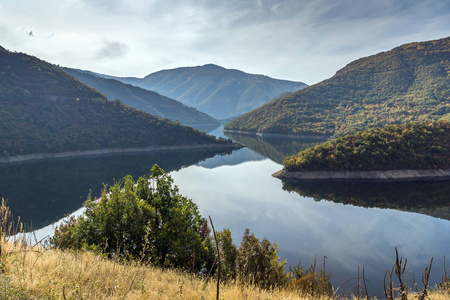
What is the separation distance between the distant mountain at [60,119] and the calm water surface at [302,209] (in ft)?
80.4

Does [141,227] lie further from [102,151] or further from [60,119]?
[60,119]

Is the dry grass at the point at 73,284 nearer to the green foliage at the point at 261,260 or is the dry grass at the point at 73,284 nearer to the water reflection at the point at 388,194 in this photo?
the green foliage at the point at 261,260

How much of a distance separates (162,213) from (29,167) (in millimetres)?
106628

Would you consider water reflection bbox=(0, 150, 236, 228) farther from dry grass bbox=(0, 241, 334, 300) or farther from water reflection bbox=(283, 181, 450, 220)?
water reflection bbox=(283, 181, 450, 220)

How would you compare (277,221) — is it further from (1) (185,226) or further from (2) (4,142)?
(2) (4,142)

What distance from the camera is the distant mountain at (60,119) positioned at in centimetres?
12044

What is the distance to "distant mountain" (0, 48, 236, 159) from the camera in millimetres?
120438

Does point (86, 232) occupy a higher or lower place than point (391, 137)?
lower

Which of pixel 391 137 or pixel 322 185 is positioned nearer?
pixel 322 185

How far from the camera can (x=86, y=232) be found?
1756 cm

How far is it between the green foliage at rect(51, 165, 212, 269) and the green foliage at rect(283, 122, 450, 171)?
235ft

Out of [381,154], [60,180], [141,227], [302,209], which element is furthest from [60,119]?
[381,154]

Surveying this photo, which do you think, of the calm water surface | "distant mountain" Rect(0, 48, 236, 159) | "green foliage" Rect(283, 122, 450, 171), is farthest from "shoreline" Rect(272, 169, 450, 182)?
"distant mountain" Rect(0, 48, 236, 159)

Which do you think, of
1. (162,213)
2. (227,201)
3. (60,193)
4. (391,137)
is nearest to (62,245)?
(162,213)
